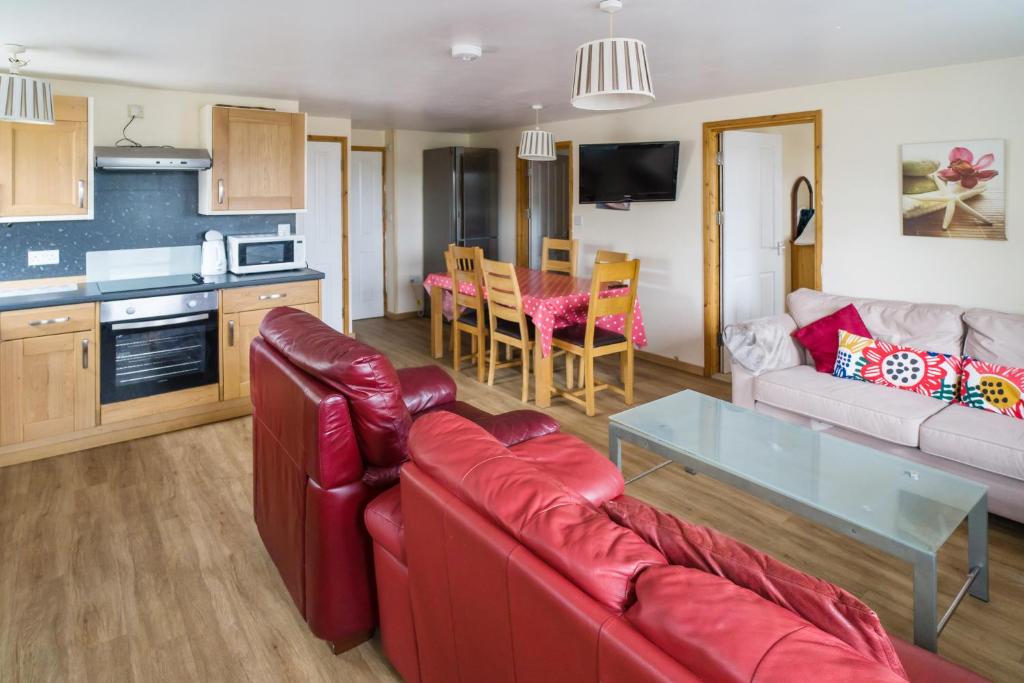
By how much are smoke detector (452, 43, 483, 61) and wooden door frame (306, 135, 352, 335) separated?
129 inches

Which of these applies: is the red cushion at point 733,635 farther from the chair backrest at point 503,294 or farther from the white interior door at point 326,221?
the white interior door at point 326,221

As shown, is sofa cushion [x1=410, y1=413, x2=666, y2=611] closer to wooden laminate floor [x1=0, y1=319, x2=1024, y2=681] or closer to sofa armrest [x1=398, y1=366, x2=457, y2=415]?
wooden laminate floor [x1=0, y1=319, x2=1024, y2=681]

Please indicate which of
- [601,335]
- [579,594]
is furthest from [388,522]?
[601,335]

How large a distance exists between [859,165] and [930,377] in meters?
1.55

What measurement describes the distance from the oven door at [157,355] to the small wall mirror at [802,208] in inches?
211

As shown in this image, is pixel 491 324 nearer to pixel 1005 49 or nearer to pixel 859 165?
pixel 859 165

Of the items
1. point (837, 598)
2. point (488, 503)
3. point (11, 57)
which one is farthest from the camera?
point (11, 57)

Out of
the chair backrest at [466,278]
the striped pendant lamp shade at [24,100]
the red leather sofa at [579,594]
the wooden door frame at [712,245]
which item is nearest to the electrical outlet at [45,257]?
the striped pendant lamp shade at [24,100]

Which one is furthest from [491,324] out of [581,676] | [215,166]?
[581,676]

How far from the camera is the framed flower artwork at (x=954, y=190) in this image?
3584mm

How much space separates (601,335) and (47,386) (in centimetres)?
340

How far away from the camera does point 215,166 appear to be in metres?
4.33

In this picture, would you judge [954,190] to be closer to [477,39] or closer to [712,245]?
[712,245]

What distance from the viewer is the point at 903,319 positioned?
3709 mm
